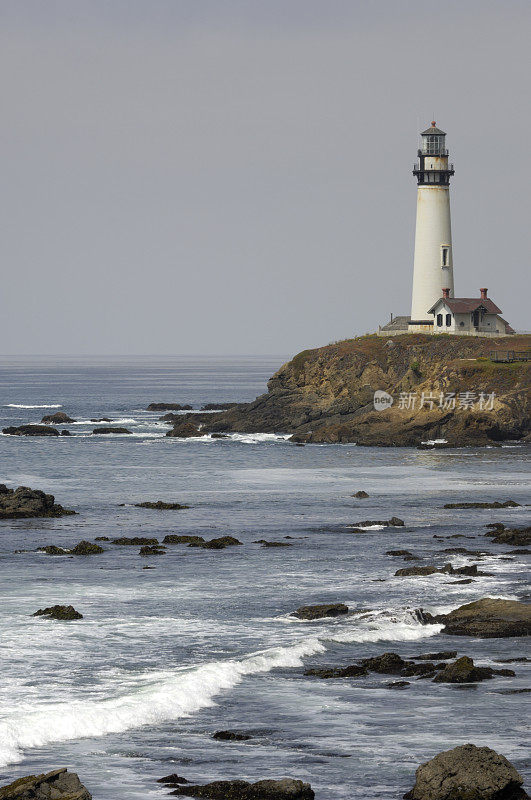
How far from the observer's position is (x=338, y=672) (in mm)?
24516

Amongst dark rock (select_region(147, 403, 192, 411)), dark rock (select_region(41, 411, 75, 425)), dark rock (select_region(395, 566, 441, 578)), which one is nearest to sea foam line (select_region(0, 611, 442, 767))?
dark rock (select_region(395, 566, 441, 578))

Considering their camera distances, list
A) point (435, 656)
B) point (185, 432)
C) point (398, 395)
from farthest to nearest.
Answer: point (185, 432)
point (398, 395)
point (435, 656)

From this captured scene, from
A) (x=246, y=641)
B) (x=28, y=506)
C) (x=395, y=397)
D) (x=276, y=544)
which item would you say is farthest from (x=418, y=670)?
(x=395, y=397)

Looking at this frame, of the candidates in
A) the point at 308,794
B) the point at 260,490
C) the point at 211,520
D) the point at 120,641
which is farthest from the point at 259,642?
the point at 260,490

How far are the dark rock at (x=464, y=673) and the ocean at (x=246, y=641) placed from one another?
0.27 meters

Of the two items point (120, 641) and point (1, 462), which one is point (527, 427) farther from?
point (120, 641)

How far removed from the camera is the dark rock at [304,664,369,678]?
24438 mm

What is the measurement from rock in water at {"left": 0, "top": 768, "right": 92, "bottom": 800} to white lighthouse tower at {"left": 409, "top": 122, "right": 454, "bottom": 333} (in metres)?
88.4

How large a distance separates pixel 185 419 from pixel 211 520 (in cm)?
5540

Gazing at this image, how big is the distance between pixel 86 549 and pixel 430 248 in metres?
69.6

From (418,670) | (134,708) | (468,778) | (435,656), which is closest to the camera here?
(468,778)

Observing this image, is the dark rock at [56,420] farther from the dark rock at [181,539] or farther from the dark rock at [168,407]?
the dark rock at [181,539]

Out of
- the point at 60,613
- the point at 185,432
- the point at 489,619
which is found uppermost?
the point at 185,432

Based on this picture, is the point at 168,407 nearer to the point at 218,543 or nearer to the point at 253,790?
the point at 218,543
